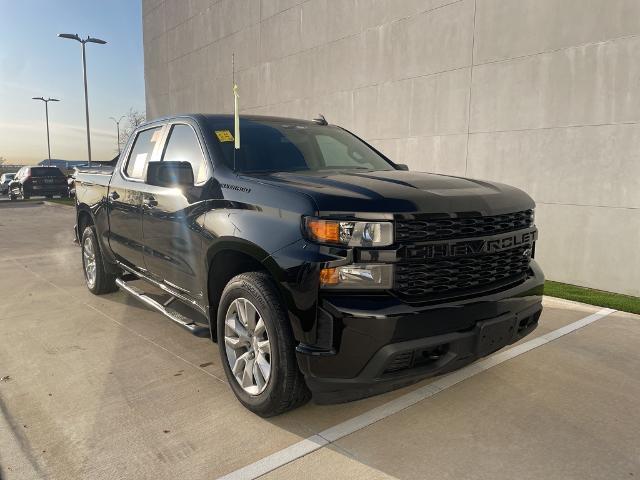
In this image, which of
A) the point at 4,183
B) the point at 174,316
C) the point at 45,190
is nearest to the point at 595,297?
the point at 174,316

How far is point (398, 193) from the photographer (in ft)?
8.69

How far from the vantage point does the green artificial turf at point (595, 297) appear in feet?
18.4

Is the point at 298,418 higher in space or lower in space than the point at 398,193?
lower

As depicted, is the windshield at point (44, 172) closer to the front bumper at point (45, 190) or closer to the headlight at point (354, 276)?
the front bumper at point (45, 190)

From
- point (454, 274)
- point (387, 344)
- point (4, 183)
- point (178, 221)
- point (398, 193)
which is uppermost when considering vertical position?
point (398, 193)

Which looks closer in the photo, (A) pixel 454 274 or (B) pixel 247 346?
(A) pixel 454 274

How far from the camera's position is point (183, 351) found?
13.2ft

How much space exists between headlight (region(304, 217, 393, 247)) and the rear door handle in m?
1.96

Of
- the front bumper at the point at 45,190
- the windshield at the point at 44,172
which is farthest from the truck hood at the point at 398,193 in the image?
the windshield at the point at 44,172

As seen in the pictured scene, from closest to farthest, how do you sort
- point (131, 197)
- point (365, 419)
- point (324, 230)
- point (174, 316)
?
1. point (324, 230)
2. point (365, 419)
3. point (174, 316)
4. point (131, 197)

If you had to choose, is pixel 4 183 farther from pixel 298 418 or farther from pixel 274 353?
pixel 274 353

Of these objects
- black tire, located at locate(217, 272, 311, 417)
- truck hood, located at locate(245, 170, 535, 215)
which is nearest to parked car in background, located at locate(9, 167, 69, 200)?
truck hood, located at locate(245, 170, 535, 215)

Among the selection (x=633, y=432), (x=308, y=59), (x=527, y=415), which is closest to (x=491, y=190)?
(x=527, y=415)

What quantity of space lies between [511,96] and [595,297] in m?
3.08
